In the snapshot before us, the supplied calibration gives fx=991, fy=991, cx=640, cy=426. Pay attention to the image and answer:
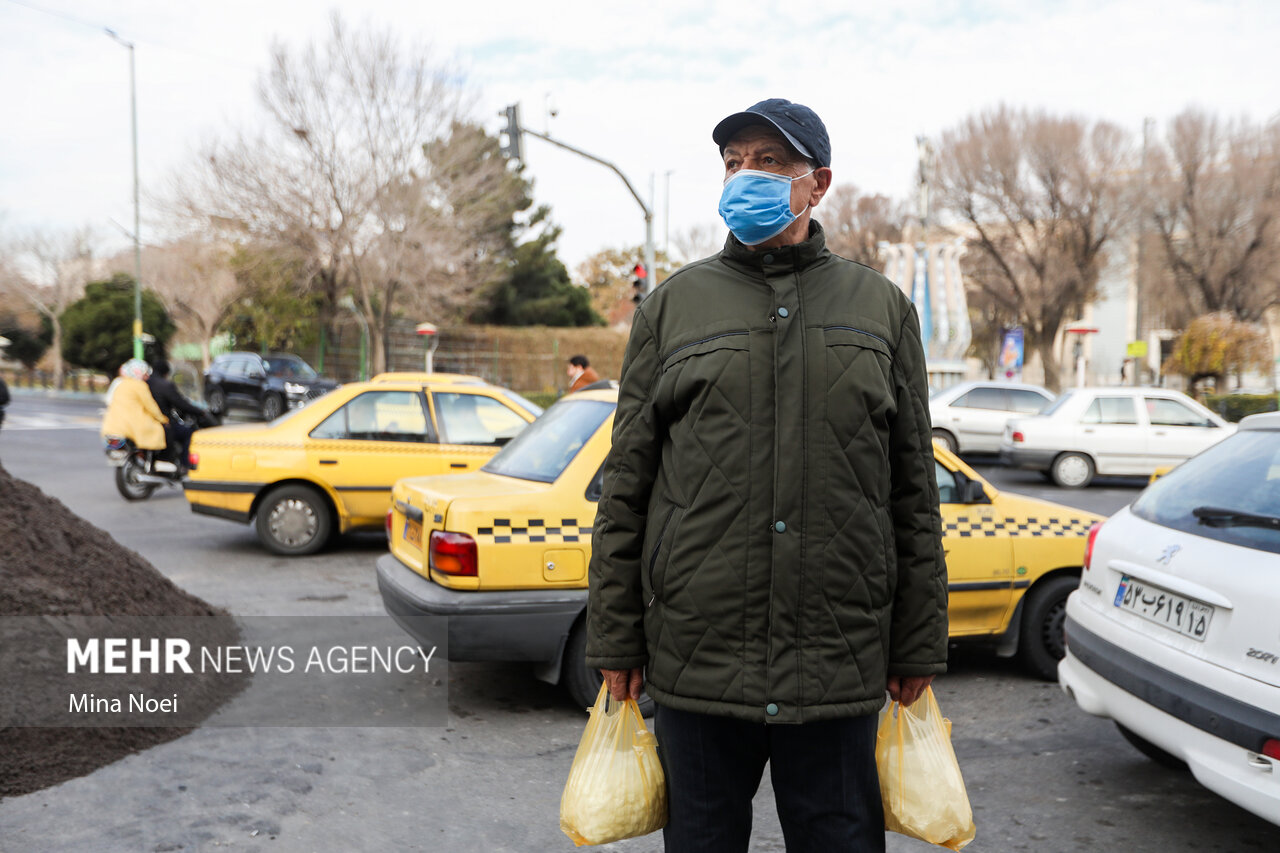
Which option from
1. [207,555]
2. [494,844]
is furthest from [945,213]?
[494,844]

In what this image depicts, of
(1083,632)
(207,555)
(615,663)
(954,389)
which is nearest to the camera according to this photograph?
(615,663)

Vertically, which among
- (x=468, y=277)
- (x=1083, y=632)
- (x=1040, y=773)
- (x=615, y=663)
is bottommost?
(x=1040, y=773)

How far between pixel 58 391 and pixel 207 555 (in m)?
41.7

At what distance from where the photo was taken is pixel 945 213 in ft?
133

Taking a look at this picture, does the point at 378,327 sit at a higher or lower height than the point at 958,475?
higher

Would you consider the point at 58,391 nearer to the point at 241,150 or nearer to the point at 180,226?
the point at 180,226

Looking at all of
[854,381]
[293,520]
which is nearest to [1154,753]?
[854,381]

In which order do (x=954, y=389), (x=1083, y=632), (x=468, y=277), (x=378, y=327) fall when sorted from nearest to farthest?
1. (x=1083, y=632)
2. (x=954, y=389)
3. (x=378, y=327)
4. (x=468, y=277)

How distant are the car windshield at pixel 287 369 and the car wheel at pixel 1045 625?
24509mm

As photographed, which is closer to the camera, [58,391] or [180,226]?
[180,226]

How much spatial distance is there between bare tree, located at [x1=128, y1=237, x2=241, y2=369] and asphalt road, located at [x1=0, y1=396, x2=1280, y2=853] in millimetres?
30135

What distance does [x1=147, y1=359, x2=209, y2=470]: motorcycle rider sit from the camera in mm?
11438

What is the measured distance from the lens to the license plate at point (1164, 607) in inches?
125

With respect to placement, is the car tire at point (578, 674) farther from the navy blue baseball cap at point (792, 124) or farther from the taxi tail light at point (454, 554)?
the navy blue baseball cap at point (792, 124)
